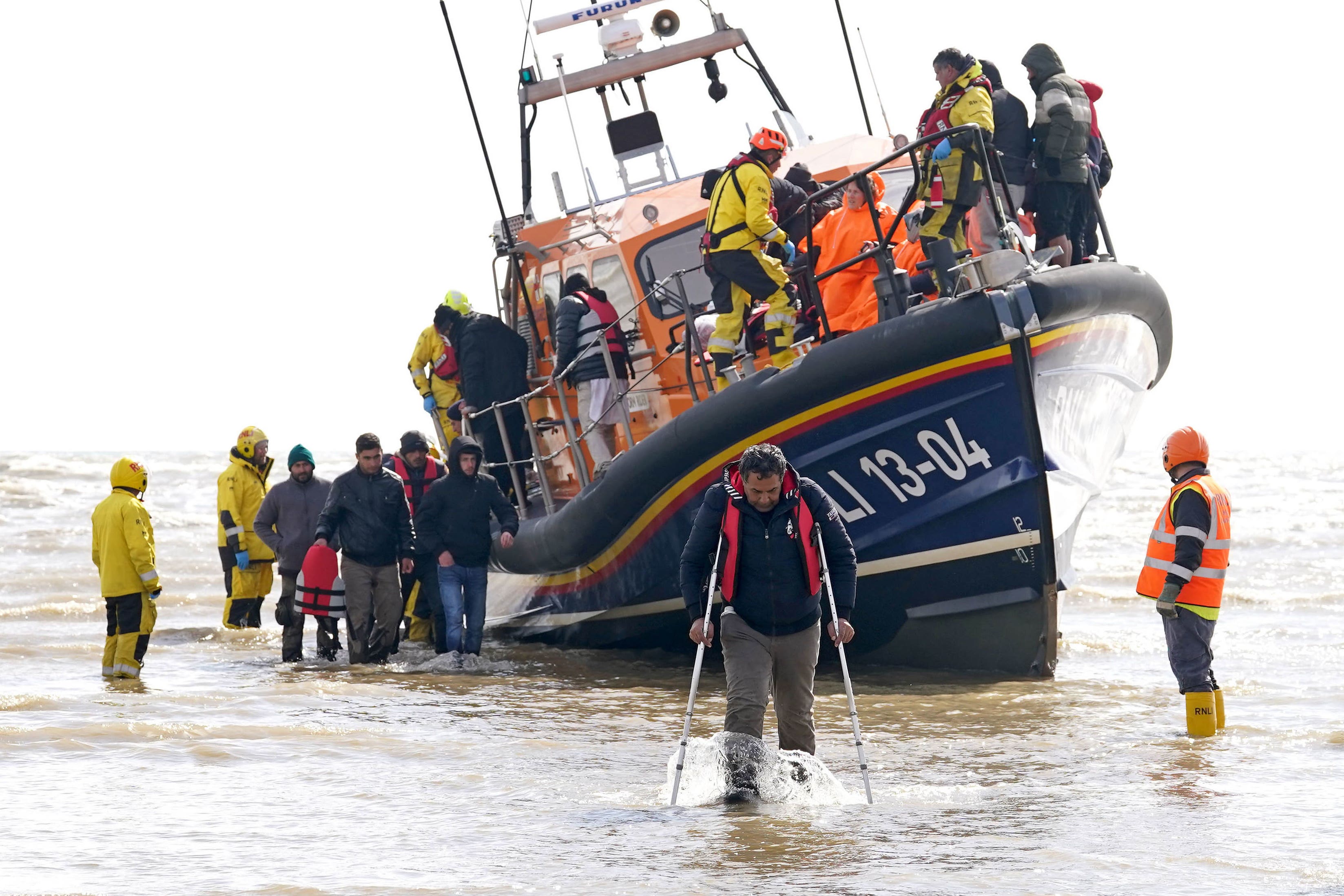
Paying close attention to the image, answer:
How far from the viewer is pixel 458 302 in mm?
10992

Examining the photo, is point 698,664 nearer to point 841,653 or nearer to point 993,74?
point 841,653

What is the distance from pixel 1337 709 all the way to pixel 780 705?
350 centimetres

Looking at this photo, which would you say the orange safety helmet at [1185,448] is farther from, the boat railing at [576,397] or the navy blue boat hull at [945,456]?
the boat railing at [576,397]

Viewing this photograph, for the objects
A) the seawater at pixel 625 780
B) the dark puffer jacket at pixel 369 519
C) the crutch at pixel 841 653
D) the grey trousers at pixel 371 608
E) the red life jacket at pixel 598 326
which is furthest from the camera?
the grey trousers at pixel 371 608

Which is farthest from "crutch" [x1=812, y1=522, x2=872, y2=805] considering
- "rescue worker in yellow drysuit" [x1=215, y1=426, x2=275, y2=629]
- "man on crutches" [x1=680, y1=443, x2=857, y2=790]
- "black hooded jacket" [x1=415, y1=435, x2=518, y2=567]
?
"rescue worker in yellow drysuit" [x1=215, y1=426, x2=275, y2=629]

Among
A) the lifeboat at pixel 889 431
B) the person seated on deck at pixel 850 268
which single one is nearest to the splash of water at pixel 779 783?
the lifeboat at pixel 889 431

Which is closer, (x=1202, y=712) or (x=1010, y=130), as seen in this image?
(x=1202, y=712)

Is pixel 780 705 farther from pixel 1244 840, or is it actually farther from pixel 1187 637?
pixel 1187 637

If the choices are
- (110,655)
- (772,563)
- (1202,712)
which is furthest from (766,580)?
(110,655)

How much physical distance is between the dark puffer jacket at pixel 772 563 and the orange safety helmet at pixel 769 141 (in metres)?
2.48

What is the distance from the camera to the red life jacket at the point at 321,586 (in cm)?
929

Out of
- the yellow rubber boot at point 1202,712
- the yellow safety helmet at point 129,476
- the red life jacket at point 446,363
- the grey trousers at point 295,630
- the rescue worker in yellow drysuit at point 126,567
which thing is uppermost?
the red life jacket at point 446,363

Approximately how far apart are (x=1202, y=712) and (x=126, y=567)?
18.6 feet

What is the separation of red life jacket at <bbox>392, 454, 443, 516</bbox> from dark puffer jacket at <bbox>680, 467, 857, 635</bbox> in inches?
175
